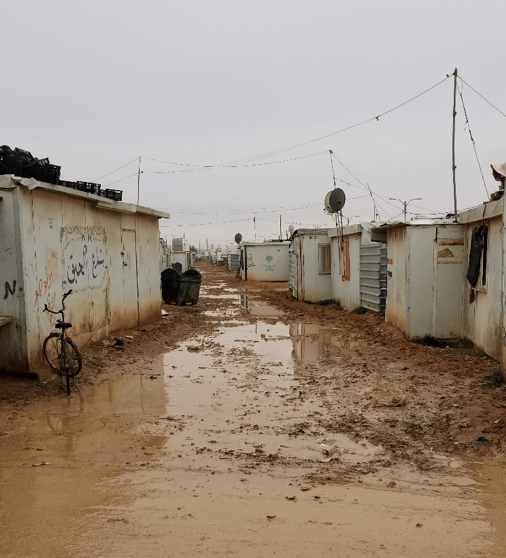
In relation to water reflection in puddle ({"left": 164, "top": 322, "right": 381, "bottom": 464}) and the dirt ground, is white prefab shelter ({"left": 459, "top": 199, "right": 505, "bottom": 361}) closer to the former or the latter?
the dirt ground

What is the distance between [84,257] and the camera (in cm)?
1032

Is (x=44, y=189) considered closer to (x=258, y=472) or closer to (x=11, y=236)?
(x=11, y=236)

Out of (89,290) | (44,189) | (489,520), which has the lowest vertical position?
(489,520)

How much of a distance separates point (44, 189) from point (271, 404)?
16.0 ft

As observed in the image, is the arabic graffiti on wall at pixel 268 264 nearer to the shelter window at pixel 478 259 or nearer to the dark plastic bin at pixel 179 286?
the dark plastic bin at pixel 179 286

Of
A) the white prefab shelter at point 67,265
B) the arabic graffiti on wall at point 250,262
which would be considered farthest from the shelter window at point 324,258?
the arabic graffiti on wall at point 250,262

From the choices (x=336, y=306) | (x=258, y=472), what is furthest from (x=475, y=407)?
(x=336, y=306)

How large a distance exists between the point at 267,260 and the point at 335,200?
18.0 metres

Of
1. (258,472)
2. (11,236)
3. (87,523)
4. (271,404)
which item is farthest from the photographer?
(11,236)

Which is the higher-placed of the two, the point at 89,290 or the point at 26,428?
the point at 89,290

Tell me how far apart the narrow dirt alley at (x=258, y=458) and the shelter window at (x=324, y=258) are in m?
10.3

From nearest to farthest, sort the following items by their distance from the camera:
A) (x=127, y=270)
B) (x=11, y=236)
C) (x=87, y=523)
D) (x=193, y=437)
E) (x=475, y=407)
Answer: (x=87, y=523) → (x=193, y=437) → (x=475, y=407) → (x=11, y=236) → (x=127, y=270)

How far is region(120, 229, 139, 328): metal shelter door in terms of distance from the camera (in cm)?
1277

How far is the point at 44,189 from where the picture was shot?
27.8 ft
